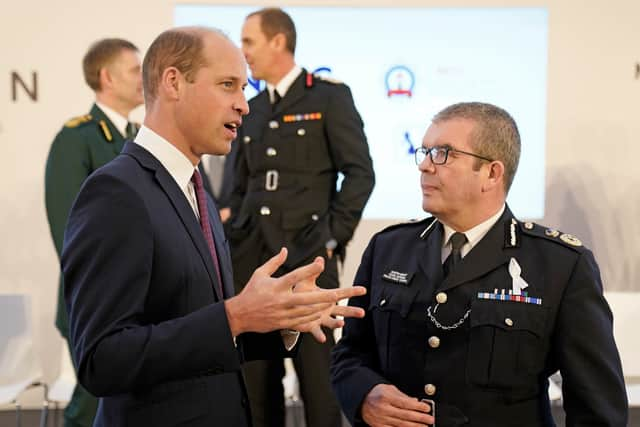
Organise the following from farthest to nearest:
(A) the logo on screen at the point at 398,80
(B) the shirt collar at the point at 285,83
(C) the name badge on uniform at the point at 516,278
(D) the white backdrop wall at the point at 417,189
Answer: (A) the logo on screen at the point at 398,80, (D) the white backdrop wall at the point at 417,189, (B) the shirt collar at the point at 285,83, (C) the name badge on uniform at the point at 516,278

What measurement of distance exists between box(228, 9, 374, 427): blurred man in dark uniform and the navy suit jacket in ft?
6.77

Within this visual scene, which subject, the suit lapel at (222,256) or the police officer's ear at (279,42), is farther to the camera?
the police officer's ear at (279,42)

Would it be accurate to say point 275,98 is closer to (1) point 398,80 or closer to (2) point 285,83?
(2) point 285,83

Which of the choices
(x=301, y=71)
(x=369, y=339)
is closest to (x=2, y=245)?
(x=301, y=71)

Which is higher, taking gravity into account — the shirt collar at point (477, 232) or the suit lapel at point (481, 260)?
the shirt collar at point (477, 232)

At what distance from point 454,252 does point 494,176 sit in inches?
9.2

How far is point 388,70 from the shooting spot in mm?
5512

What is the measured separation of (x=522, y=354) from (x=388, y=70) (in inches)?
141

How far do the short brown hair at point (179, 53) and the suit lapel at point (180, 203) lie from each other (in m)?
0.15

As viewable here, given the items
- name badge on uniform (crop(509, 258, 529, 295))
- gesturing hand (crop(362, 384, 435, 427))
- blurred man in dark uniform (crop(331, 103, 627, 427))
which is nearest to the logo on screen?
blurred man in dark uniform (crop(331, 103, 627, 427))

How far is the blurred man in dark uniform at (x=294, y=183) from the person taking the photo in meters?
3.90

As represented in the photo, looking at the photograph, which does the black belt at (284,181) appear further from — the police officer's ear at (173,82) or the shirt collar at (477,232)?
the police officer's ear at (173,82)

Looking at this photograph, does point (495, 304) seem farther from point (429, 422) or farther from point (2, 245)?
point (2, 245)

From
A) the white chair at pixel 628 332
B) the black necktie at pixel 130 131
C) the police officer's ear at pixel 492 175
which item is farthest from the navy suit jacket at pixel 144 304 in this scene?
the white chair at pixel 628 332
